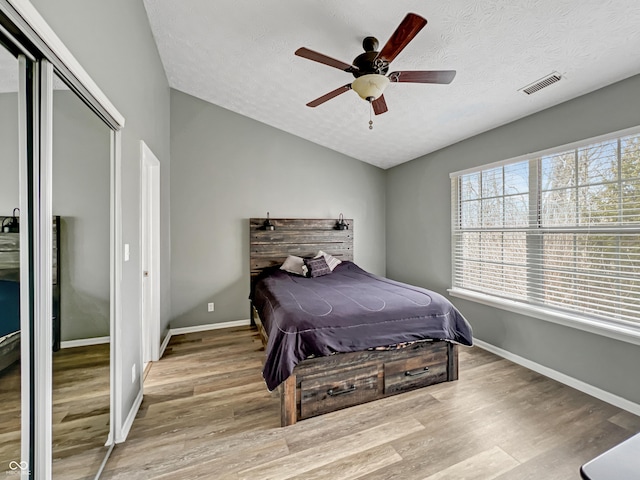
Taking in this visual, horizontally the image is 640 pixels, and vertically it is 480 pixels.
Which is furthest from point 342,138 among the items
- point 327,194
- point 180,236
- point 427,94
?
point 180,236

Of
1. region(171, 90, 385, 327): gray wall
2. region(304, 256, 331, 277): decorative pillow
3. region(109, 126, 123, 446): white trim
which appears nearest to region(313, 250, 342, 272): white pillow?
region(304, 256, 331, 277): decorative pillow

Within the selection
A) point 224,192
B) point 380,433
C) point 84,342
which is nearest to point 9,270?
point 84,342

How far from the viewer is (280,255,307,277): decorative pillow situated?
4043 mm

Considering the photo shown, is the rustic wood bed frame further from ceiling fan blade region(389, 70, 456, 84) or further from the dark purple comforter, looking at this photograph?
ceiling fan blade region(389, 70, 456, 84)

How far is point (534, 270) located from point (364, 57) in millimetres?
2641

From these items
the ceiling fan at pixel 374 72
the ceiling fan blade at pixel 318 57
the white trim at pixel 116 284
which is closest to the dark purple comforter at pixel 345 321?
the white trim at pixel 116 284

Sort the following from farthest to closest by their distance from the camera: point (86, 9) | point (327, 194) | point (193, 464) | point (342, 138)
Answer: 1. point (327, 194)
2. point (342, 138)
3. point (193, 464)
4. point (86, 9)

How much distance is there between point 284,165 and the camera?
4.38m

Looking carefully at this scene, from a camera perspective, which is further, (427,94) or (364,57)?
(427,94)

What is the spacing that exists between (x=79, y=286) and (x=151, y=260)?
1.68 m

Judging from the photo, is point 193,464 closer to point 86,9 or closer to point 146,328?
point 146,328

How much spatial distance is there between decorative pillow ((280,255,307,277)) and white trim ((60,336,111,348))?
98.9 inches

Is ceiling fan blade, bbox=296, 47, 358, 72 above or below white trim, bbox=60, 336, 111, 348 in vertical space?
above

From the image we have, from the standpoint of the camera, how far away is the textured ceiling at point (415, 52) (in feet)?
6.07
